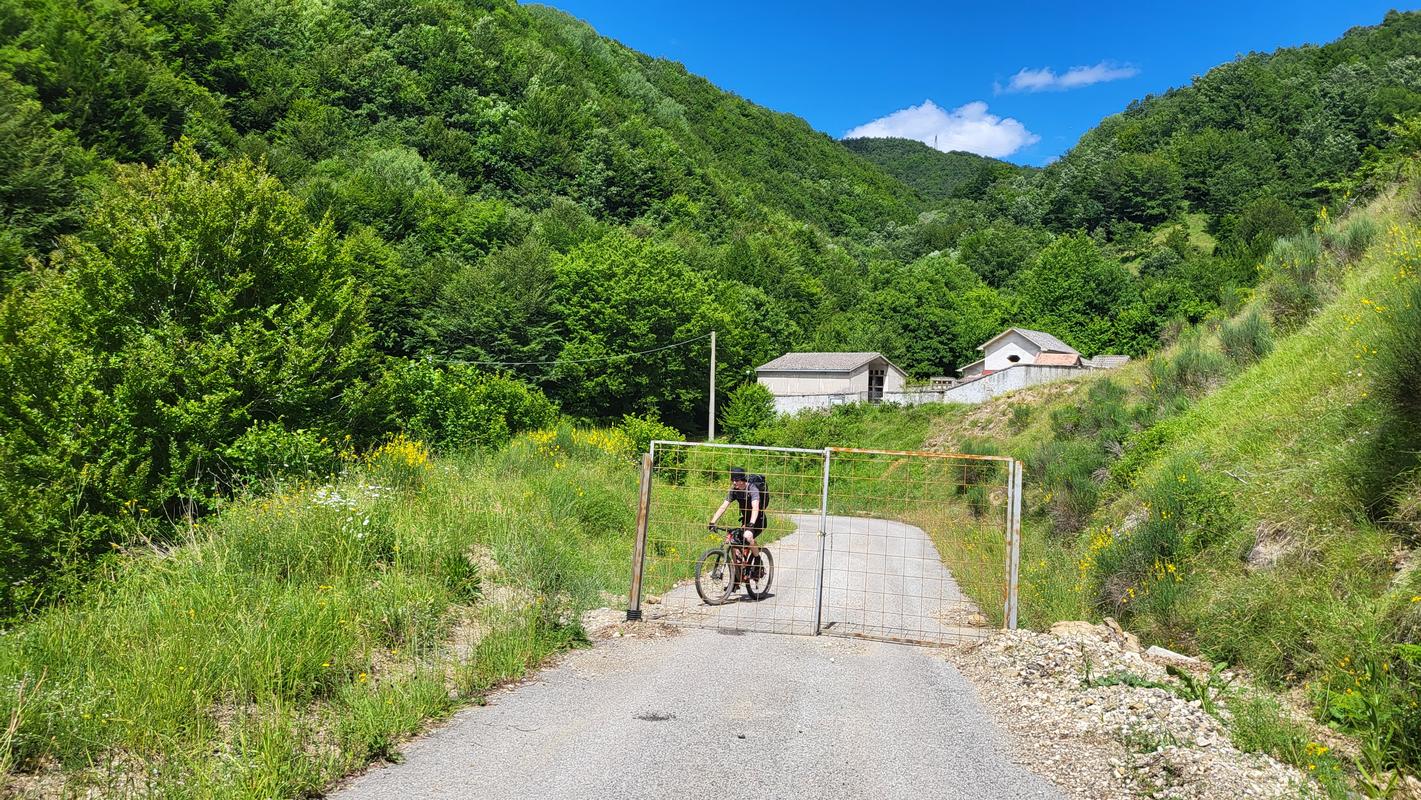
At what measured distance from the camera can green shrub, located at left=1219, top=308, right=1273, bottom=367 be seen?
12875 millimetres

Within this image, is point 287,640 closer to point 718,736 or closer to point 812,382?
point 718,736

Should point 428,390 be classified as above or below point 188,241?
below

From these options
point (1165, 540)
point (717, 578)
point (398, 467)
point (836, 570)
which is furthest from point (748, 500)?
point (398, 467)

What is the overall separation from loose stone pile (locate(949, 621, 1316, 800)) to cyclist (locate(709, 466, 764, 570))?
3.11 metres

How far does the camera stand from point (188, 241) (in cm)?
1531

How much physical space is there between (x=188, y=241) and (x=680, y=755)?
16.0 metres

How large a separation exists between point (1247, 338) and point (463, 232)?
57790 millimetres

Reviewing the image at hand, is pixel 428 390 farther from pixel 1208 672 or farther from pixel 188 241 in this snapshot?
pixel 1208 672

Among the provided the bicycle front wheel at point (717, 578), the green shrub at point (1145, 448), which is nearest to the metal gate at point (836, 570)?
the bicycle front wheel at point (717, 578)

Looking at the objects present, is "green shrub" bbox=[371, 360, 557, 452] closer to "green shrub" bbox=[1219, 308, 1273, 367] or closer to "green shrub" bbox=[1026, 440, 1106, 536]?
"green shrub" bbox=[1026, 440, 1106, 536]

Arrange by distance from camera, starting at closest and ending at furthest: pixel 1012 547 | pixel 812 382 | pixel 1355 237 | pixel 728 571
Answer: pixel 1012 547 < pixel 728 571 < pixel 1355 237 < pixel 812 382

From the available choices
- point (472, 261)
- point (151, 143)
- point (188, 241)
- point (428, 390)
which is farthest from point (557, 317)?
point (188, 241)

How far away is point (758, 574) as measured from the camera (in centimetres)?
993

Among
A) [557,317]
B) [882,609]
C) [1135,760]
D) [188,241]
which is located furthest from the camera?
[557,317]
